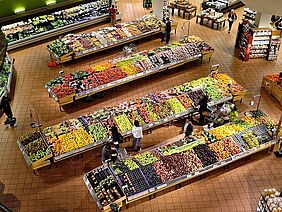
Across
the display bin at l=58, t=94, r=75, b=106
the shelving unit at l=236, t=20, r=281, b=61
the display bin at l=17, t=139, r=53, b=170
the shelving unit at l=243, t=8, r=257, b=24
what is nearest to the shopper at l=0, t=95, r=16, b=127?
the display bin at l=58, t=94, r=75, b=106

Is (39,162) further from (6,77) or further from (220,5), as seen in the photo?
(220,5)

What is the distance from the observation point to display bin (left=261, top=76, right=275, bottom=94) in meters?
14.6

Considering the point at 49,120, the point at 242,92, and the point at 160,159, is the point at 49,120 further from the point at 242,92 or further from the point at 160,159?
the point at 242,92

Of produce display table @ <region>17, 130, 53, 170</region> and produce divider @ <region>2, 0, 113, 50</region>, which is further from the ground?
produce divider @ <region>2, 0, 113, 50</region>

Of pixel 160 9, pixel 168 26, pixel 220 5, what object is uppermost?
pixel 160 9

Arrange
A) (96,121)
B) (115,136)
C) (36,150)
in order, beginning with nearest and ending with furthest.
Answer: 1. (36,150)
2. (115,136)
3. (96,121)

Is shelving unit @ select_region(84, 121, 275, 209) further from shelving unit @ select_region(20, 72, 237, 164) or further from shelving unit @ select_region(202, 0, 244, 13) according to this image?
shelving unit @ select_region(202, 0, 244, 13)

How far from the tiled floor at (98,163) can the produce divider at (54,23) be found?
1.49m

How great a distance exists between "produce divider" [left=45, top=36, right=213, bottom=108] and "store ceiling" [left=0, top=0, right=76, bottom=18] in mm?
3675

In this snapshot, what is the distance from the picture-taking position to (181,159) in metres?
11.0

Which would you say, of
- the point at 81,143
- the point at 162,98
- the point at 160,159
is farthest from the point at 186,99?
the point at 81,143

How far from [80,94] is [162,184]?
5.17 metres

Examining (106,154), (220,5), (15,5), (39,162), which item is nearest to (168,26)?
(220,5)

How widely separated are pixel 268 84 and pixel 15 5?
10.8 m
